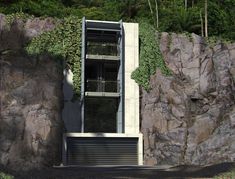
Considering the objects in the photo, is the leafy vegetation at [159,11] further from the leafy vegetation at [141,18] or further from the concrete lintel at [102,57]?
the concrete lintel at [102,57]

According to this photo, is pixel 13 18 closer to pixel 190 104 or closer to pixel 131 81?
pixel 131 81

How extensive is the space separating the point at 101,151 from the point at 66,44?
335 inches

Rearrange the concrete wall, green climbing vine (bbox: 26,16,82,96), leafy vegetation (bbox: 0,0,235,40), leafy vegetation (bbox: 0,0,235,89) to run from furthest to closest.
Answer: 1. leafy vegetation (bbox: 0,0,235,40)
2. leafy vegetation (bbox: 0,0,235,89)
3. the concrete wall
4. green climbing vine (bbox: 26,16,82,96)

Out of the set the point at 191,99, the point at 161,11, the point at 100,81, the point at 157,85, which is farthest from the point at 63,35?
the point at 161,11

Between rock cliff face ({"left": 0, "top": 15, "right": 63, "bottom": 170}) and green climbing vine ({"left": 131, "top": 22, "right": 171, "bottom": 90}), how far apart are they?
8035mm

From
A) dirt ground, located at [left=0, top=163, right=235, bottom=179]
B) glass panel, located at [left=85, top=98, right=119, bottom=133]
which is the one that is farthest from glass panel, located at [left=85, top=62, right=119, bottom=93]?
dirt ground, located at [left=0, top=163, right=235, bottom=179]

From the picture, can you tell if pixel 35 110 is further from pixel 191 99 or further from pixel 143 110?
pixel 191 99

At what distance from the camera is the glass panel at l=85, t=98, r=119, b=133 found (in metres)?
37.2

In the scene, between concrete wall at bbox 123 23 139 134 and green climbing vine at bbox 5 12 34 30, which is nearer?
concrete wall at bbox 123 23 139 134

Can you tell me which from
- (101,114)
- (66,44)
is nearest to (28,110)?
(66,44)

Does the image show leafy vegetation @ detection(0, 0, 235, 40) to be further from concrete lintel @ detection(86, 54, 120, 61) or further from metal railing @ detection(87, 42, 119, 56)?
concrete lintel @ detection(86, 54, 120, 61)

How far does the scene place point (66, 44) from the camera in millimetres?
35969

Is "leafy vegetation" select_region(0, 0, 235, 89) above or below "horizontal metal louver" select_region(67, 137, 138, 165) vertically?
above

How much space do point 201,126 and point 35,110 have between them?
1355 cm
